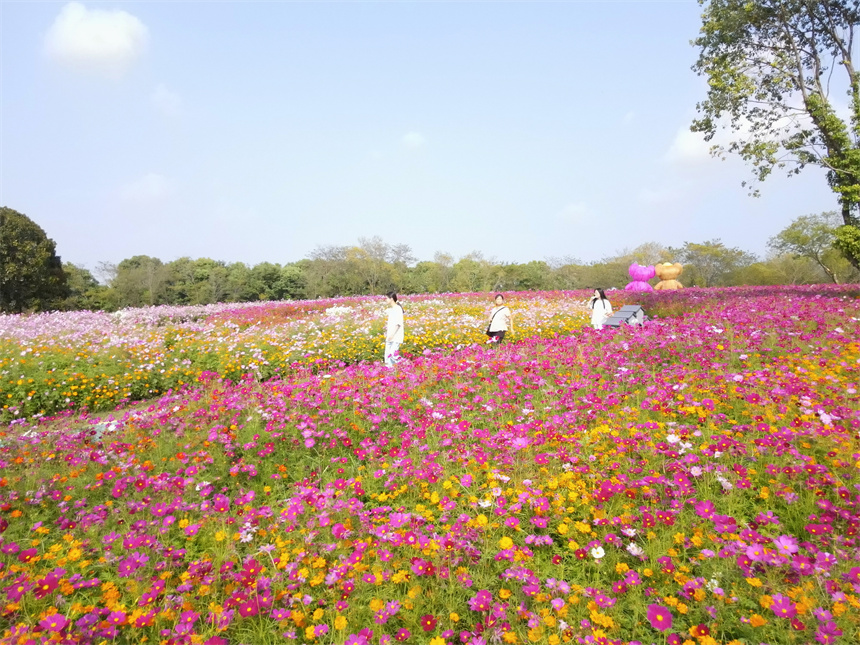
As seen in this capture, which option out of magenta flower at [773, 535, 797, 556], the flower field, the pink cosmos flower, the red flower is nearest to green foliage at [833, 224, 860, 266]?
the flower field

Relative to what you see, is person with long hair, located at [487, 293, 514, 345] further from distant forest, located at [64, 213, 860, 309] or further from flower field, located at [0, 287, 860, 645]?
distant forest, located at [64, 213, 860, 309]

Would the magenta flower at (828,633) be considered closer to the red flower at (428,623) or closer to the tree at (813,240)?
the red flower at (428,623)

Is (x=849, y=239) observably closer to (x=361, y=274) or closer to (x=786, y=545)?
(x=786, y=545)

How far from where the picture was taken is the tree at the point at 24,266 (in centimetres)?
2711

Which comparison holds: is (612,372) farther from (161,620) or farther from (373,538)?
(161,620)

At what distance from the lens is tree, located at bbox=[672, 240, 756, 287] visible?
49.2m

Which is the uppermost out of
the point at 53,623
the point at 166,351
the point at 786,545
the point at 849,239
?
the point at 849,239

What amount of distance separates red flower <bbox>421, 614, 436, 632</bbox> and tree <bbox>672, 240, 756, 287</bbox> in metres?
55.2

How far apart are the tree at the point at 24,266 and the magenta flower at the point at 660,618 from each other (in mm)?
36087

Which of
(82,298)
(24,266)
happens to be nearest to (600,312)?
(24,266)

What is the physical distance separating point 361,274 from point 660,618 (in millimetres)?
44844

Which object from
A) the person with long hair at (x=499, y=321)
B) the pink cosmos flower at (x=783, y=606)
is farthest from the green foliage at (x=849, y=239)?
the pink cosmos flower at (x=783, y=606)

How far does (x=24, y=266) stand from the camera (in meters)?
27.8

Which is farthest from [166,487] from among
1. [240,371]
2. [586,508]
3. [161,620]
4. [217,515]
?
[240,371]
